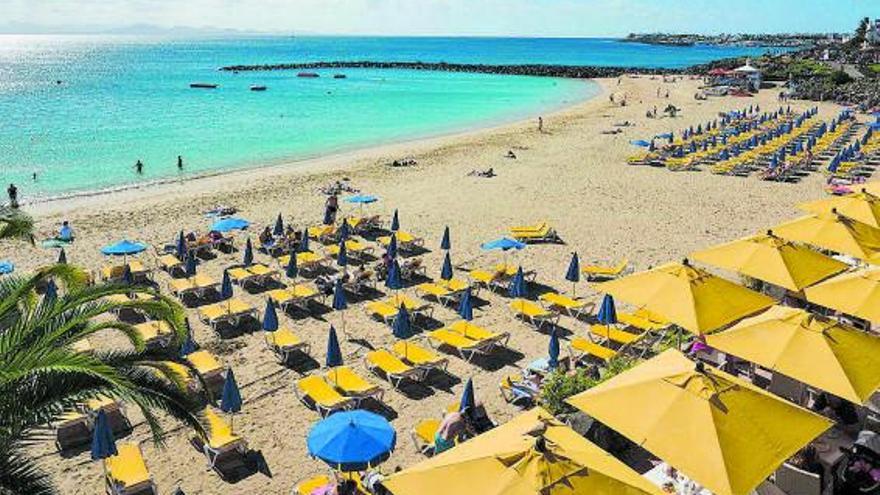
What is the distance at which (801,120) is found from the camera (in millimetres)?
38156

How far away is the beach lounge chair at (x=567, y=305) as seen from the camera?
13.7m

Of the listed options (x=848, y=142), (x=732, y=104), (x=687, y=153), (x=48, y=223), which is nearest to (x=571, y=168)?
(x=687, y=153)

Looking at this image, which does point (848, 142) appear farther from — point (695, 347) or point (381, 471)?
point (381, 471)

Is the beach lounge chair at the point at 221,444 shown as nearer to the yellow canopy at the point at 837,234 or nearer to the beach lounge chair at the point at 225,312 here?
the beach lounge chair at the point at 225,312

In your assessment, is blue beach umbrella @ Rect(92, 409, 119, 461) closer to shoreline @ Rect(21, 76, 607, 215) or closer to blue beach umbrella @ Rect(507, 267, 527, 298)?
blue beach umbrella @ Rect(507, 267, 527, 298)

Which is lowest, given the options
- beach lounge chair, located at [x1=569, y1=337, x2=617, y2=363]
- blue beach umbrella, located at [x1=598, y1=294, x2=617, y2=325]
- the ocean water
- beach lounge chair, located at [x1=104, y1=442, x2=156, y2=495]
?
the ocean water

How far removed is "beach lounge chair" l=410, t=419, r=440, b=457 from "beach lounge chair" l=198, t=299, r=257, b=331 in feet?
17.9

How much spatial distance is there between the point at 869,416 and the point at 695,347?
2.60 m

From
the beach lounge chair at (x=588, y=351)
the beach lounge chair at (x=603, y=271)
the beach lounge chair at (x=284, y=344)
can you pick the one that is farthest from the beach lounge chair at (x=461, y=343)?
the beach lounge chair at (x=603, y=271)

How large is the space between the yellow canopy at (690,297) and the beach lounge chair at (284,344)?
5.38m

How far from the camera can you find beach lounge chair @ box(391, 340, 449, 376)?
37.2 ft

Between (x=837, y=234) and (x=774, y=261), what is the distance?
2.13 meters

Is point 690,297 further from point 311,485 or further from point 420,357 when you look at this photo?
point 311,485

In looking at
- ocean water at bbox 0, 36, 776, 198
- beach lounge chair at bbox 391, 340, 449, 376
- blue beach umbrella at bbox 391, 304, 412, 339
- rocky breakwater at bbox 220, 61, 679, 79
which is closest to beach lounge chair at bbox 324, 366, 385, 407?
beach lounge chair at bbox 391, 340, 449, 376
